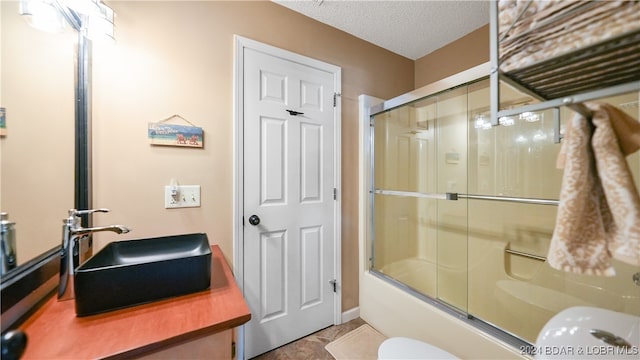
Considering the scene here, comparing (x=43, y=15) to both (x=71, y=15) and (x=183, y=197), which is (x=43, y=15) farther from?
(x=183, y=197)

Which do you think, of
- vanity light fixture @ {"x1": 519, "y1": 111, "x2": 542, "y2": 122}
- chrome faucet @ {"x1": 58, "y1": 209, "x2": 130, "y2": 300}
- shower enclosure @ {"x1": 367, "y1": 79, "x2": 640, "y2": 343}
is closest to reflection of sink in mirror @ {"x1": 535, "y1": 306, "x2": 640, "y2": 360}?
shower enclosure @ {"x1": 367, "y1": 79, "x2": 640, "y2": 343}

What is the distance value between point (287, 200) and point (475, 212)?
5.07ft

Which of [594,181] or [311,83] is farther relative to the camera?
[311,83]

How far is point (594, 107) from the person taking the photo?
496 millimetres

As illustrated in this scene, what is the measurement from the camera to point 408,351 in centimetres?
114

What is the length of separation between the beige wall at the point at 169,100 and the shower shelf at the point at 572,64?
1366mm

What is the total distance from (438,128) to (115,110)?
2.23 m

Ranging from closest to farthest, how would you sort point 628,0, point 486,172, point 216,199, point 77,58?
1. point 628,0
2. point 77,58
3. point 216,199
4. point 486,172

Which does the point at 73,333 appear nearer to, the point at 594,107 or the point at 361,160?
the point at 594,107

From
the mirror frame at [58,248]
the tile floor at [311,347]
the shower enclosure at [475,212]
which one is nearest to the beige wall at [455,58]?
the shower enclosure at [475,212]

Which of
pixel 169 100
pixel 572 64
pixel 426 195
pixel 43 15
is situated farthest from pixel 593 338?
pixel 43 15

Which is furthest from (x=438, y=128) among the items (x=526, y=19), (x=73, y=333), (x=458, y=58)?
(x=73, y=333)

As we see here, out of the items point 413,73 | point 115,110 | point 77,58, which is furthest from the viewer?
point 413,73

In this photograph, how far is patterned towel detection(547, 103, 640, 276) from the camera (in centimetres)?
47
